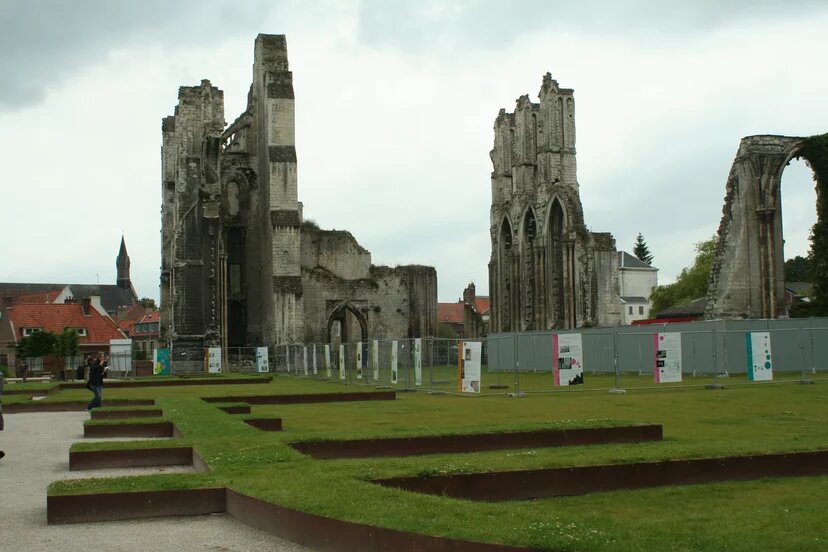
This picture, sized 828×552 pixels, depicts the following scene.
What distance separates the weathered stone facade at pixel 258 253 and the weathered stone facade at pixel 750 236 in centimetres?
2048

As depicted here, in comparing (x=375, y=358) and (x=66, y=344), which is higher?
(x=66, y=344)

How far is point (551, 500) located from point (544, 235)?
45007 millimetres

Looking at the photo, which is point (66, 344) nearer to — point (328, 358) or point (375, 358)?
point (328, 358)

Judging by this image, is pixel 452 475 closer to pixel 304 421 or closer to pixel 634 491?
pixel 634 491

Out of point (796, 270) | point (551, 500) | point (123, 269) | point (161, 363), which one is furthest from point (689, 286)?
point (123, 269)

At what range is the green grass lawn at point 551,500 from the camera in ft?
22.8

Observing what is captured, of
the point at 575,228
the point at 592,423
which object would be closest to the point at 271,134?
the point at 575,228

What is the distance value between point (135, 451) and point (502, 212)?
4980 cm

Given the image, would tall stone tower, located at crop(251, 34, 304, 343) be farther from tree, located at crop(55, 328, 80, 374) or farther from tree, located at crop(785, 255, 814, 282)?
tree, located at crop(785, 255, 814, 282)

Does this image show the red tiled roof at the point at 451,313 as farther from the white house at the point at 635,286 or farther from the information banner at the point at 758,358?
→ the information banner at the point at 758,358

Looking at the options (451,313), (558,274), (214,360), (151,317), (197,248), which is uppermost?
(197,248)

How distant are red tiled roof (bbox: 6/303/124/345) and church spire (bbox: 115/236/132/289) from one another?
223 ft

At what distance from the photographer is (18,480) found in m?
12.0

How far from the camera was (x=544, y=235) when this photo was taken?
54.2 meters
